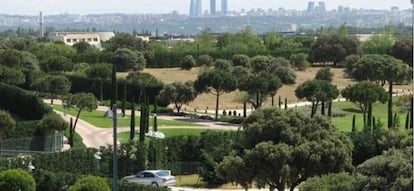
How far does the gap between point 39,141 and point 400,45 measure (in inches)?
2403

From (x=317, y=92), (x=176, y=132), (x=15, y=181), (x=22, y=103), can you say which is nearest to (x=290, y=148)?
(x=15, y=181)

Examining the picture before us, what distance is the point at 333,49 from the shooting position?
100812 mm

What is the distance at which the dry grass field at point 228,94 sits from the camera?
2862 inches

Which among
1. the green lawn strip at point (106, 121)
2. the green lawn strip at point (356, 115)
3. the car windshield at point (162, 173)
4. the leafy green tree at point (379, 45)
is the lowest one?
the green lawn strip at point (106, 121)

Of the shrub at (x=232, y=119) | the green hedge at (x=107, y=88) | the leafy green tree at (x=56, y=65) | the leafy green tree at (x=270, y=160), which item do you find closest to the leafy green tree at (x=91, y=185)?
the leafy green tree at (x=270, y=160)

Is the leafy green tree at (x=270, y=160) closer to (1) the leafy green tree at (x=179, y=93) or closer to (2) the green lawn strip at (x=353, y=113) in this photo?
(2) the green lawn strip at (x=353, y=113)

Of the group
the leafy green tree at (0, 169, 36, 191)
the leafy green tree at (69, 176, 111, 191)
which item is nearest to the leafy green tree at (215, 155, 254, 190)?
the leafy green tree at (69, 176, 111, 191)

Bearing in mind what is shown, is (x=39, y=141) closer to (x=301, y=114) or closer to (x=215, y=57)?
(x=301, y=114)

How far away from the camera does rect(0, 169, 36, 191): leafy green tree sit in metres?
27.8

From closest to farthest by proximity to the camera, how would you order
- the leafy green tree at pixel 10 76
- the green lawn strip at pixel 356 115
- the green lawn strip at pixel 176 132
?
the green lawn strip at pixel 176 132, the green lawn strip at pixel 356 115, the leafy green tree at pixel 10 76

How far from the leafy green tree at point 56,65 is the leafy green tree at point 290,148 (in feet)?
174

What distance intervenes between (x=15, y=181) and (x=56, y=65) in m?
55.1

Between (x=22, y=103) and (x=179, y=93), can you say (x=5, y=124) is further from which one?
(x=179, y=93)

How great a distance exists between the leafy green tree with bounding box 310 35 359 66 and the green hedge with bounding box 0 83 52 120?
152ft
